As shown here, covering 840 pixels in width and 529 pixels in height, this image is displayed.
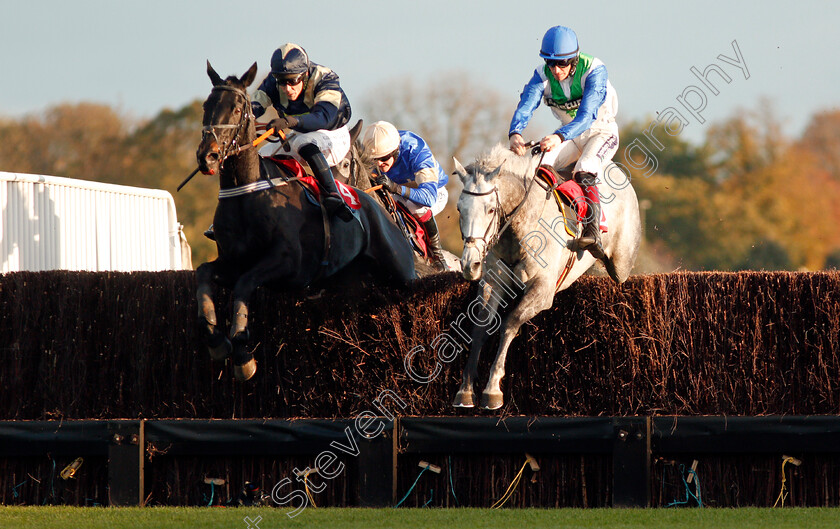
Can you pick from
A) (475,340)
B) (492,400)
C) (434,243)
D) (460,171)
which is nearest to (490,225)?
(460,171)

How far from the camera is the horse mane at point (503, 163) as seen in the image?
7.02m

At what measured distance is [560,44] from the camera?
7.67 meters

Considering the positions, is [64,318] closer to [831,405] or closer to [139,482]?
[139,482]

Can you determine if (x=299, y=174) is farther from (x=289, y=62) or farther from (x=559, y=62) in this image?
(x=559, y=62)

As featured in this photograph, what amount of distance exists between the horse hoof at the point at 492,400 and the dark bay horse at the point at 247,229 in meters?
1.53

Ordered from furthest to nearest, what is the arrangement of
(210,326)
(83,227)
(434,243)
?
(83,227), (434,243), (210,326)

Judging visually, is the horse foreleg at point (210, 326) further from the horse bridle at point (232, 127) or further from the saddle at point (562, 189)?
the saddle at point (562, 189)

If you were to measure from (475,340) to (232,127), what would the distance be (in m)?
2.13

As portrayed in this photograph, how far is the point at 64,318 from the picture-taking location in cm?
764

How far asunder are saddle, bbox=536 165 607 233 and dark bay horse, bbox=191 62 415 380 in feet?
4.95

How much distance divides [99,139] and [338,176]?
82.8ft

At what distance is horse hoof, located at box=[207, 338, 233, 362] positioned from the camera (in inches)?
269

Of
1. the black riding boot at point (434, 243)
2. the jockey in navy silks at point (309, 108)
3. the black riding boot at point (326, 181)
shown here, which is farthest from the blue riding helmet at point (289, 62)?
the black riding boot at point (434, 243)

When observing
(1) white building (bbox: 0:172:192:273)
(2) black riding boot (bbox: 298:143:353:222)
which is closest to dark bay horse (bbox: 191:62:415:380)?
(2) black riding boot (bbox: 298:143:353:222)
